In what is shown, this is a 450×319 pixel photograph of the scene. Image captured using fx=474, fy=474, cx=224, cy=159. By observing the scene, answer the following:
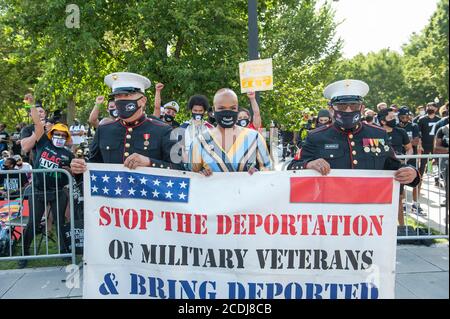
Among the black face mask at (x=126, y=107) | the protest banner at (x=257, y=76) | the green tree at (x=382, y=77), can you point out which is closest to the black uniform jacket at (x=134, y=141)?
the black face mask at (x=126, y=107)

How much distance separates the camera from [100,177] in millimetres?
3979

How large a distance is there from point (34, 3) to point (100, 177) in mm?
8723

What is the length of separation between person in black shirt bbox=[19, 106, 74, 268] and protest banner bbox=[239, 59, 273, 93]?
269cm

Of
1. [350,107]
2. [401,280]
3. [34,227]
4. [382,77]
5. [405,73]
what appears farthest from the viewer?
[382,77]

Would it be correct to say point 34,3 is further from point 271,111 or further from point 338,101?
point 338,101

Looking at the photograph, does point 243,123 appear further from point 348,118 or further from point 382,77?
point 382,77

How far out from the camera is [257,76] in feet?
23.2

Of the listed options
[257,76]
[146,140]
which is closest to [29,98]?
[146,140]

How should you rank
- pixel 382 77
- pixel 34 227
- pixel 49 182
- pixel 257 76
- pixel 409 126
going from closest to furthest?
pixel 34 227
pixel 49 182
pixel 257 76
pixel 409 126
pixel 382 77

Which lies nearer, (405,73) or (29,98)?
(29,98)

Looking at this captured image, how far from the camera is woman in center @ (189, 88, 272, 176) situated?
12.9ft

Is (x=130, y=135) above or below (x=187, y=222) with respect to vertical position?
above

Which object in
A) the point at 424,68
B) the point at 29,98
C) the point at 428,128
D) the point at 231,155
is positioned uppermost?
the point at 424,68

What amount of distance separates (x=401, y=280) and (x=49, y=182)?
4.52m
